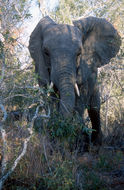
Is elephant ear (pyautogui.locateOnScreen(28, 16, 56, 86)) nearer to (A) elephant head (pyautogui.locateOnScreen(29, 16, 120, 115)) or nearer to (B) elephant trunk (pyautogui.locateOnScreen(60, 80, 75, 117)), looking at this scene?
(A) elephant head (pyautogui.locateOnScreen(29, 16, 120, 115))

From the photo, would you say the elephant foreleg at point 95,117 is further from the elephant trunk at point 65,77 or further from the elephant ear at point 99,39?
the elephant trunk at point 65,77

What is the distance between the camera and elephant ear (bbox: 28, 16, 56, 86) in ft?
20.2

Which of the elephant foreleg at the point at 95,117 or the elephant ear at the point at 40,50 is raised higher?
the elephant ear at the point at 40,50

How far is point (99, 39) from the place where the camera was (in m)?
6.95

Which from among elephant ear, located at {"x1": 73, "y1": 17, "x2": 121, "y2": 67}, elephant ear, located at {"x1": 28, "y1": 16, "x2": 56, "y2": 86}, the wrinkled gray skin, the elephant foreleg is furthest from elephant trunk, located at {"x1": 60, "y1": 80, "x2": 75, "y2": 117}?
the elephant foreleg

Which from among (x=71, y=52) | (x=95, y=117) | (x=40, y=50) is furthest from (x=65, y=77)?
(x=95, y=117)

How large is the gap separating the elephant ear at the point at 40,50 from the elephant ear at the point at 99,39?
0.79 meters

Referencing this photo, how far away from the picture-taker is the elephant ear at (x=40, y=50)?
243 inches

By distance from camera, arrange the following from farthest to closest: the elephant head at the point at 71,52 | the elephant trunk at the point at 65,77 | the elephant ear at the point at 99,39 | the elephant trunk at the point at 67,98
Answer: the elephant ear at the point at 99,39, the elephant head at the point at 71,52, the elephant trunk at the point at 65,77, the elephant trunk at the point at 67,98

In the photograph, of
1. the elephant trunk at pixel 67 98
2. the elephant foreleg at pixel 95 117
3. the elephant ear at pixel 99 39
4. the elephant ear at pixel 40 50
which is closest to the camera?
the elephant trunk at pixel 67 98

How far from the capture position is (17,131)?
417 cm

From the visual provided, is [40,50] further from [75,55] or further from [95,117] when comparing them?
[95,117]

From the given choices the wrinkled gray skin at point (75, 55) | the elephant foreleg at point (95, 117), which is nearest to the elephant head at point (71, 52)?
the wrinkled gray skin at point (75, 55)

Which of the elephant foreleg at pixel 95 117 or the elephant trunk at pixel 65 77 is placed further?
the elephant foreleg at pixel 95 117
